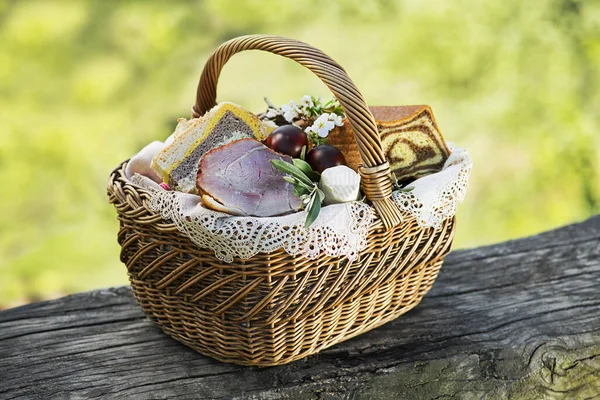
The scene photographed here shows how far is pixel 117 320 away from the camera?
6.19ft

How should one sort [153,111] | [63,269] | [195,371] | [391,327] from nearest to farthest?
1. [195,371]
2. [391,327]
3. [63,269]
4. [153,111]

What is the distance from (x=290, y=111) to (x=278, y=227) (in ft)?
1.76

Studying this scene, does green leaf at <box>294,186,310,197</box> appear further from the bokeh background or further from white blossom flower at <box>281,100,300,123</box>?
the bokeh background

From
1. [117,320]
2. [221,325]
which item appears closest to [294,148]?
[221,325]

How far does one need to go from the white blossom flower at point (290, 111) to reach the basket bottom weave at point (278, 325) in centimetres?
53

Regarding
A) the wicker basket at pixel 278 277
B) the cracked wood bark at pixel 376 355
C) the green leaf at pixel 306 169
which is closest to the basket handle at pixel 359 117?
the wicker basket at pixel 278 277

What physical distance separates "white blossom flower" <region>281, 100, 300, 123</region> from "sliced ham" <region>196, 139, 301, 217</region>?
0.32 m

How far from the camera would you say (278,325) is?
148 centimetres

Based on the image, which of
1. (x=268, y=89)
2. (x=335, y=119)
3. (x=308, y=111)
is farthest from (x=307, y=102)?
(x=268, y=89)

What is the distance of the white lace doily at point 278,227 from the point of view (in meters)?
1.35

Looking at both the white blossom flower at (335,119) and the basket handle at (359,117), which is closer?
the basket handle at (359,117)

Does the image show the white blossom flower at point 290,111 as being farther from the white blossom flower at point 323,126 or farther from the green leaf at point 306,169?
the green leaf at point 306,169

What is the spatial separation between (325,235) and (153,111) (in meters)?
3.13

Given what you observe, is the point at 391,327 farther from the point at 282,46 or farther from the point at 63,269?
A: the point at 63,269
